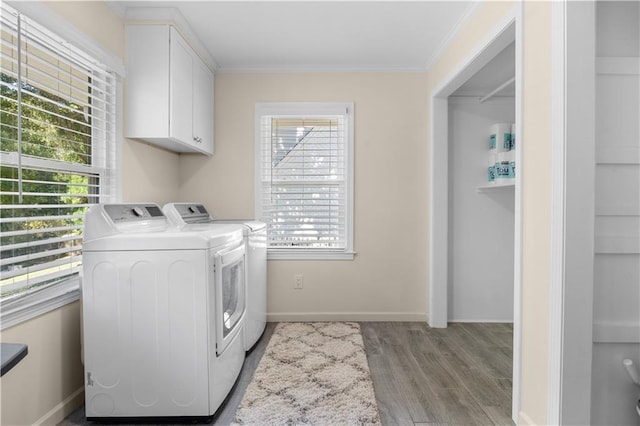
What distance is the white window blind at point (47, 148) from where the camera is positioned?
5.04ft

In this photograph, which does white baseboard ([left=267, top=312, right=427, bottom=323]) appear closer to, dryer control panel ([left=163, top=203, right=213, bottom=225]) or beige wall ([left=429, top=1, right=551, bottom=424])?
dryer control panel ([left=163, top=203, right=213, bottom=225])

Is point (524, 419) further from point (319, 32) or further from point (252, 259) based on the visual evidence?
point (319, 32)

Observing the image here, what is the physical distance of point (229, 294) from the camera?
6.91 ft

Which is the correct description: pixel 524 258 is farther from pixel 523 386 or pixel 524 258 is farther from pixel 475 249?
pixel 475 249

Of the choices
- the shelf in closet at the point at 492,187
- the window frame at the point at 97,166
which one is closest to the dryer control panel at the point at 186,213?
the window frame at the point at 97,166

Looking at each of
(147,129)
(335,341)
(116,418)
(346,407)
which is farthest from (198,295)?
(335,341)

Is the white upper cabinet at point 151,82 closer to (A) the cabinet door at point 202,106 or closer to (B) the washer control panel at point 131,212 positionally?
(A) the cabinet door at point 202,106

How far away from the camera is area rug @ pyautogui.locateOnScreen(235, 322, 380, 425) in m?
1.81

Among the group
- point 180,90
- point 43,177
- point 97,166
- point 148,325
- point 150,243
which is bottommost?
point 148,325

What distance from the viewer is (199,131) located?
111 inches

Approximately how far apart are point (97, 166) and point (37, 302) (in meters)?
0.89

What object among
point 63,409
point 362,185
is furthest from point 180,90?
point 63,409

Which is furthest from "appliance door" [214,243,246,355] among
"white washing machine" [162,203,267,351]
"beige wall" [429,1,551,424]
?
"beige wall" [429,1,551,424]

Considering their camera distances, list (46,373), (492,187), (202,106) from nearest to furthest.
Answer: (46,373) < (202,106) < (492,187)
